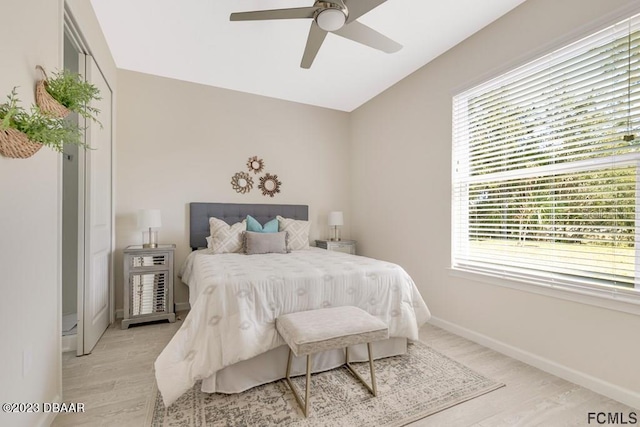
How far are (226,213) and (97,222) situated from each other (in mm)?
1470

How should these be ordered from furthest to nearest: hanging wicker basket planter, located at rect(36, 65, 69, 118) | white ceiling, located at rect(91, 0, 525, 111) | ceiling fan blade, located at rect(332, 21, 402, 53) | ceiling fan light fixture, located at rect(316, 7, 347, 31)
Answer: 1. white ceiling, located at rect(91, 0, 525, 111)
2. ceiling fan blade, located at rect(332, 21, 402, 53)
3. ceiling fan light fixture, located at rect(316, 7, 347, 31)
4. hanging wicker basket planter, located at rect(36, 65, 69, 118)

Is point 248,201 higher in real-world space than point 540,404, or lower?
higher

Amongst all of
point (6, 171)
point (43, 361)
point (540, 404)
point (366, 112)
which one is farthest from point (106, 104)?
point (540, 404)

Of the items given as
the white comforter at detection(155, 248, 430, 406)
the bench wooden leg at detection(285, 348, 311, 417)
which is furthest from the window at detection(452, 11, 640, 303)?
the bench wooden leg at detection(285, 348, 311, 417)

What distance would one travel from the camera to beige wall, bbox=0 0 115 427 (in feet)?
4.02

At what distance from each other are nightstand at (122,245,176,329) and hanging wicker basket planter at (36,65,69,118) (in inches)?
75.7

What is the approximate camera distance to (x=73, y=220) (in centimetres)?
320

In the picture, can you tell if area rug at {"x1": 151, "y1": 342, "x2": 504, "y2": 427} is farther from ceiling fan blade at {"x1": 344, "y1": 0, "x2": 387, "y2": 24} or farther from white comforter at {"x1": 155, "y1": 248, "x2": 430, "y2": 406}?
ceiling fan blade at {"x1": 344, "y1": 0, "x2": 387, "y2": 24}

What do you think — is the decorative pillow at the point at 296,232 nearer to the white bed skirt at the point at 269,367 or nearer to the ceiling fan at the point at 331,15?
the white bed skirt at the point at 269,367

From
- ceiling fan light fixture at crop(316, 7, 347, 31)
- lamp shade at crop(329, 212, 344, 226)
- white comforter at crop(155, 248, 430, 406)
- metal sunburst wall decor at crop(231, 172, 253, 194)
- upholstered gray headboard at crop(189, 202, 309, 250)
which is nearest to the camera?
white comforter at crop(155, 248, 430, 406)

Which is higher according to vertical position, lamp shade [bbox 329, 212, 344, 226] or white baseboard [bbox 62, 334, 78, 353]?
lamp shade [bbox 329, 212, 344, 226]

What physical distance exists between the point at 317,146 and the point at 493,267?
9.95 feet

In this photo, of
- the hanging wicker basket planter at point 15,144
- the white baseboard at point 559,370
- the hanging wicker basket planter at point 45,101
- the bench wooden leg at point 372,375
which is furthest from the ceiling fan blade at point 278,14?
the white baseboard at point 559,370

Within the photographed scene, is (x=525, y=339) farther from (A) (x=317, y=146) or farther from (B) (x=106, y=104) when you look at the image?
(B) (x=106, y=104)
